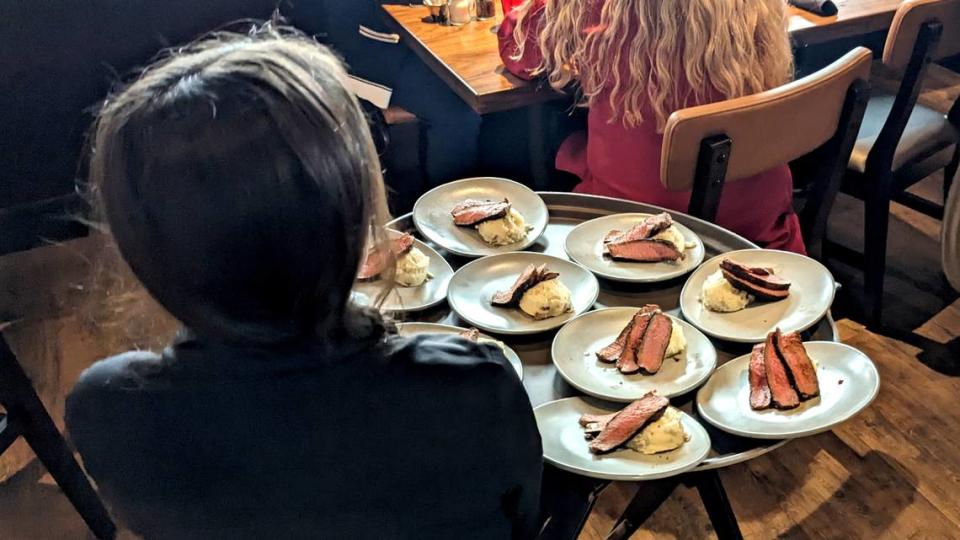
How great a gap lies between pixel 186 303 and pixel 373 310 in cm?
19

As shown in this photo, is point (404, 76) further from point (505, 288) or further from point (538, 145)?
point (505, 288)

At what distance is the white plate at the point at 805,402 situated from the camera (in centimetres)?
97

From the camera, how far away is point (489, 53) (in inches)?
72.6

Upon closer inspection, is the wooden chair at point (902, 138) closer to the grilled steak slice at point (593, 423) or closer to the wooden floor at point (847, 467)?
the wooden floor at point (847, 467)

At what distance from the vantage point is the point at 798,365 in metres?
1.02

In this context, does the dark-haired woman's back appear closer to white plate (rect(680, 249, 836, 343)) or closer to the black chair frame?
white plate (rect(680, 249, 836, 343))

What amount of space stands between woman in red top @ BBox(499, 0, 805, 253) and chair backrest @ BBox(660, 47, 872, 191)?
183 mm

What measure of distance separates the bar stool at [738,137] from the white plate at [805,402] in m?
0.21

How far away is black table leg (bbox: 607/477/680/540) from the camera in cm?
124

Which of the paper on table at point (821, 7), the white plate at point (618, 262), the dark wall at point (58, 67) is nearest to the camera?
the white plate at point (618, 262)

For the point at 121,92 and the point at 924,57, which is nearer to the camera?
the point at 121,92

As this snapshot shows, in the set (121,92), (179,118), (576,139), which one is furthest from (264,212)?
(576,139)

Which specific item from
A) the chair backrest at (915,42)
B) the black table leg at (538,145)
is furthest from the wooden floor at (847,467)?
the black table leg at (538,145)

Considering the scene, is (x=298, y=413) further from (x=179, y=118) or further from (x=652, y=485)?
(x=652, y=485)
